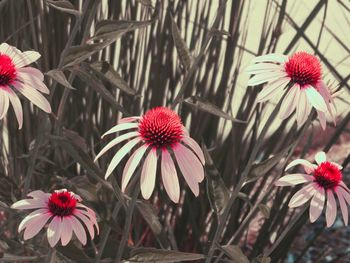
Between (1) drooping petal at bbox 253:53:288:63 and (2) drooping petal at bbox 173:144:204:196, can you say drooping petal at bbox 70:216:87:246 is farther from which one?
(1) drooping petal at bbox 253:53:288:63

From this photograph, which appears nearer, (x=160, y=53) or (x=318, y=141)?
(x=160, y=53)

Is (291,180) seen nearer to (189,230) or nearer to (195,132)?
(195,132)

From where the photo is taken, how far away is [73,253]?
998 mm

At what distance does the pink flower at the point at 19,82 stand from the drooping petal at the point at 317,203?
1.33 ft

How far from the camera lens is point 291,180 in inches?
40.2

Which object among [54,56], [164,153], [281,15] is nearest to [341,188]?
[164,153]

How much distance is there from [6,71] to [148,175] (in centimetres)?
26

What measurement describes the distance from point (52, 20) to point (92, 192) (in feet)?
1.99

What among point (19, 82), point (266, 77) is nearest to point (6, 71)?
point (19, 82)

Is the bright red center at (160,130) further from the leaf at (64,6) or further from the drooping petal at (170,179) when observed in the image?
the leaf at (64,6)

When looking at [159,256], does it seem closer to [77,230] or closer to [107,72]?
[77,230]

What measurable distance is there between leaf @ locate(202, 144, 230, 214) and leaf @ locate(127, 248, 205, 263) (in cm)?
12

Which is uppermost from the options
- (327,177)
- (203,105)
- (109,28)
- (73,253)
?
(109,28)

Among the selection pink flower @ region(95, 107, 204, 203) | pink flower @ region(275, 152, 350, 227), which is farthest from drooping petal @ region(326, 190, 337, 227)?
pink flower @ region(95, 107, 204, 203)
